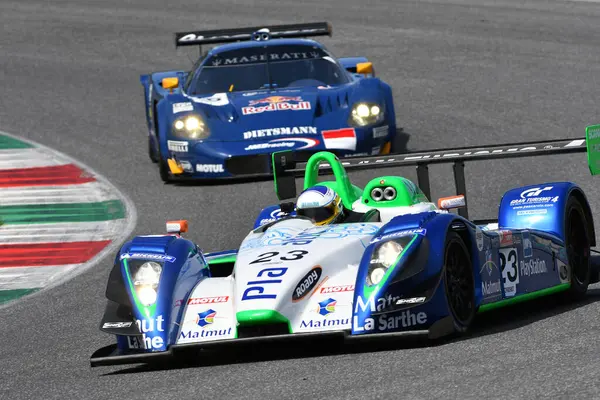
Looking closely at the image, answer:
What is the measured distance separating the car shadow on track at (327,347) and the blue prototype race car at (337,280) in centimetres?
10

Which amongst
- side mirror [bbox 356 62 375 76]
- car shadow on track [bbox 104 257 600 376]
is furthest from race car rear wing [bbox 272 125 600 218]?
side mirror [bbox 356 62 375 76]

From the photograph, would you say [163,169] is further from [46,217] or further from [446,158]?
[446,158]

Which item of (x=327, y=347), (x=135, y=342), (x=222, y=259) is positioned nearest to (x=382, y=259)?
(x=327, y=347)

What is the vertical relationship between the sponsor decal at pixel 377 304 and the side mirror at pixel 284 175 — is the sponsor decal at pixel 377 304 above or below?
below

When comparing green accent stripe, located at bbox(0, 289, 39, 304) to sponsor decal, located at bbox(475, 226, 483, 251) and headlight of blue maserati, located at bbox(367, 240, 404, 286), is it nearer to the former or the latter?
headlight of blue maserati, located at bbox(367, 240, 404, 286)

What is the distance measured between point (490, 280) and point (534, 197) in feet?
4.16

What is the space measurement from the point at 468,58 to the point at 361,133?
21.4 ft

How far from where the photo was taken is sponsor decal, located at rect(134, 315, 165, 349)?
7109 mm

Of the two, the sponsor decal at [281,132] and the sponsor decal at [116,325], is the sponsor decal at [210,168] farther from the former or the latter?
the sponsor decal at [116,325]

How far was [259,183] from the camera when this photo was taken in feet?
44.5

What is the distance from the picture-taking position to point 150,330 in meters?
7.14

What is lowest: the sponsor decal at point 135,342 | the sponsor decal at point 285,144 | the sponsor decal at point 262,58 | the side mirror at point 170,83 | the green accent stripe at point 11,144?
the green accent stripe at point 11,144

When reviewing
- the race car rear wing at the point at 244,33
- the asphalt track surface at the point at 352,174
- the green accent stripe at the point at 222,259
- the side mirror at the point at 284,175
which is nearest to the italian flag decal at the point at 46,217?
the asphalt track surface at the point at 352,174

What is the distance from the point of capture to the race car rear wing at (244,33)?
15586 millimetres
